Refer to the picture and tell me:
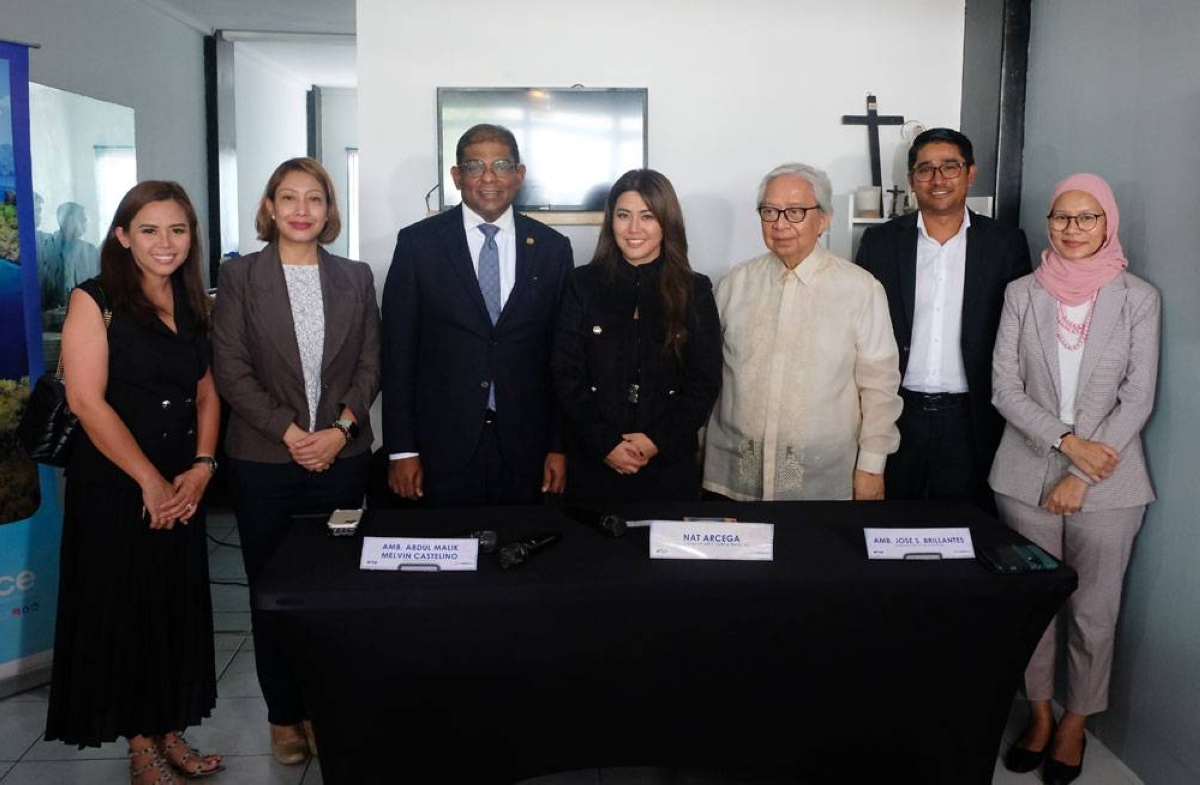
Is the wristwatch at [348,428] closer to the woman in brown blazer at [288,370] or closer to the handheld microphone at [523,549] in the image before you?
the woman in brown blazer at [288,370]

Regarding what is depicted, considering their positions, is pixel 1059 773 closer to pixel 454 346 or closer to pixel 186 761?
pixel 454 346

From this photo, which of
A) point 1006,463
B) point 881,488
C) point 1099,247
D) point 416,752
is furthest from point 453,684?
point 1099,247

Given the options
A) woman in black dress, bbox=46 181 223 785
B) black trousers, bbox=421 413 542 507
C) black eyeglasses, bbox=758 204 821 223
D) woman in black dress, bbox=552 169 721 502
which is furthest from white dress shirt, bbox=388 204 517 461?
black eyeglasses, bbox=758 204 821 223

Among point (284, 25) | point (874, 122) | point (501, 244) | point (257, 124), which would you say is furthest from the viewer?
point (257, 124)

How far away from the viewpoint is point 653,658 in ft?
6.30

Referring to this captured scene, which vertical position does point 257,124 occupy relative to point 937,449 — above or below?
above

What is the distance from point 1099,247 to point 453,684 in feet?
6.45

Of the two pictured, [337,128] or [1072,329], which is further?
[337,128]

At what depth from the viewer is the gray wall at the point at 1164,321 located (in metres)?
2.53

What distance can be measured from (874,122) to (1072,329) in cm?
167

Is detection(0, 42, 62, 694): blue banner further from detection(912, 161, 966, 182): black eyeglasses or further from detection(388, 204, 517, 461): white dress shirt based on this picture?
detection(912, 161, 966, 182): black eyeglasses

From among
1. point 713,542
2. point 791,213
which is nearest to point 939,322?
point 791,213

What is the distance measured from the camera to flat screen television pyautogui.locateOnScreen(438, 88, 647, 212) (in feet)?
13.0

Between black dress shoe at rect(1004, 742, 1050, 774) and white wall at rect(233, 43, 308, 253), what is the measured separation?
22.0 ft
